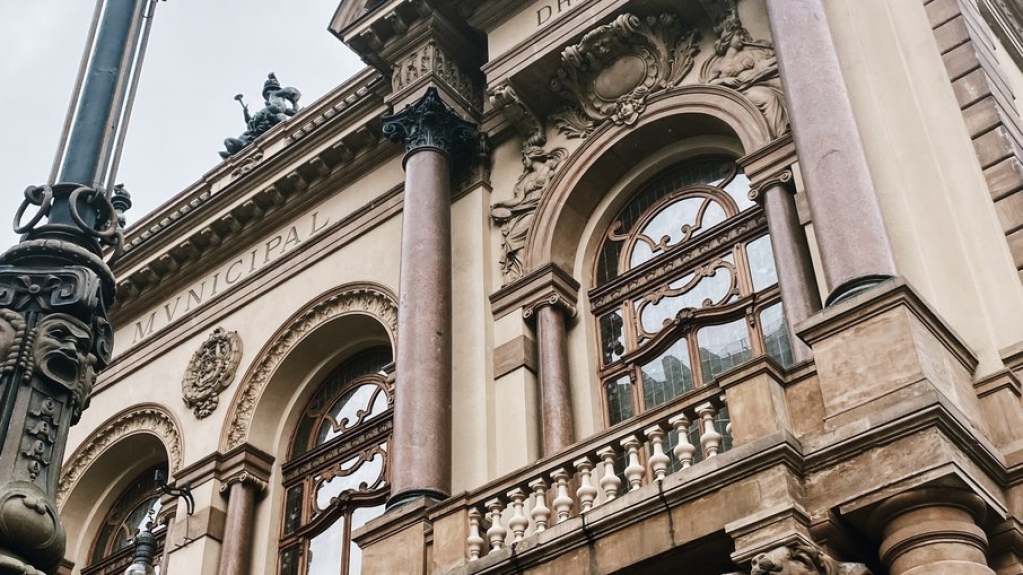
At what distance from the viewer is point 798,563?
8914mm

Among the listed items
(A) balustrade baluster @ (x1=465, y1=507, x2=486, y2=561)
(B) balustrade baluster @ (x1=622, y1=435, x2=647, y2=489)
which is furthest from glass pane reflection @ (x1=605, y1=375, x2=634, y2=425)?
(B) balustrade baluster @ (x1=622, y1=435, x2=647, y2=489)

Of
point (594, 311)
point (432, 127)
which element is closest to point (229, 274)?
point (432, 127)

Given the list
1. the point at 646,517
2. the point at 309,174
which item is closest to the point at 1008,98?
the point at 646,517

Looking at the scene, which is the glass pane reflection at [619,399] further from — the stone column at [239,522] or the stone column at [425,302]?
the stone column at [239,522]

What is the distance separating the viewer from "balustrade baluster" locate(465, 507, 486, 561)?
1162 centimetres

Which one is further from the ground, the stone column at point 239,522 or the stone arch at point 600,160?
the stone arch at point 600,160

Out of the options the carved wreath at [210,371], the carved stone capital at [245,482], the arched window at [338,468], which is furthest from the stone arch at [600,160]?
the carved wreath at [210,371]

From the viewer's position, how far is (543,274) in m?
15.0

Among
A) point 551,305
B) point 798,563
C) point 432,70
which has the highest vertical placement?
point 432,70

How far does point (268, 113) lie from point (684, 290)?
1149 cm

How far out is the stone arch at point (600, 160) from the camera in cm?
1497

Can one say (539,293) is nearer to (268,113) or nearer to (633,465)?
(633,465)

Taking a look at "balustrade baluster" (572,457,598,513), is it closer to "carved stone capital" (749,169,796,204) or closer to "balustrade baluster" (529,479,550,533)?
"balustrade baluster" (529,479,550,533)

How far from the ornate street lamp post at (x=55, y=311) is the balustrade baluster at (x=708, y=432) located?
5283 mm
